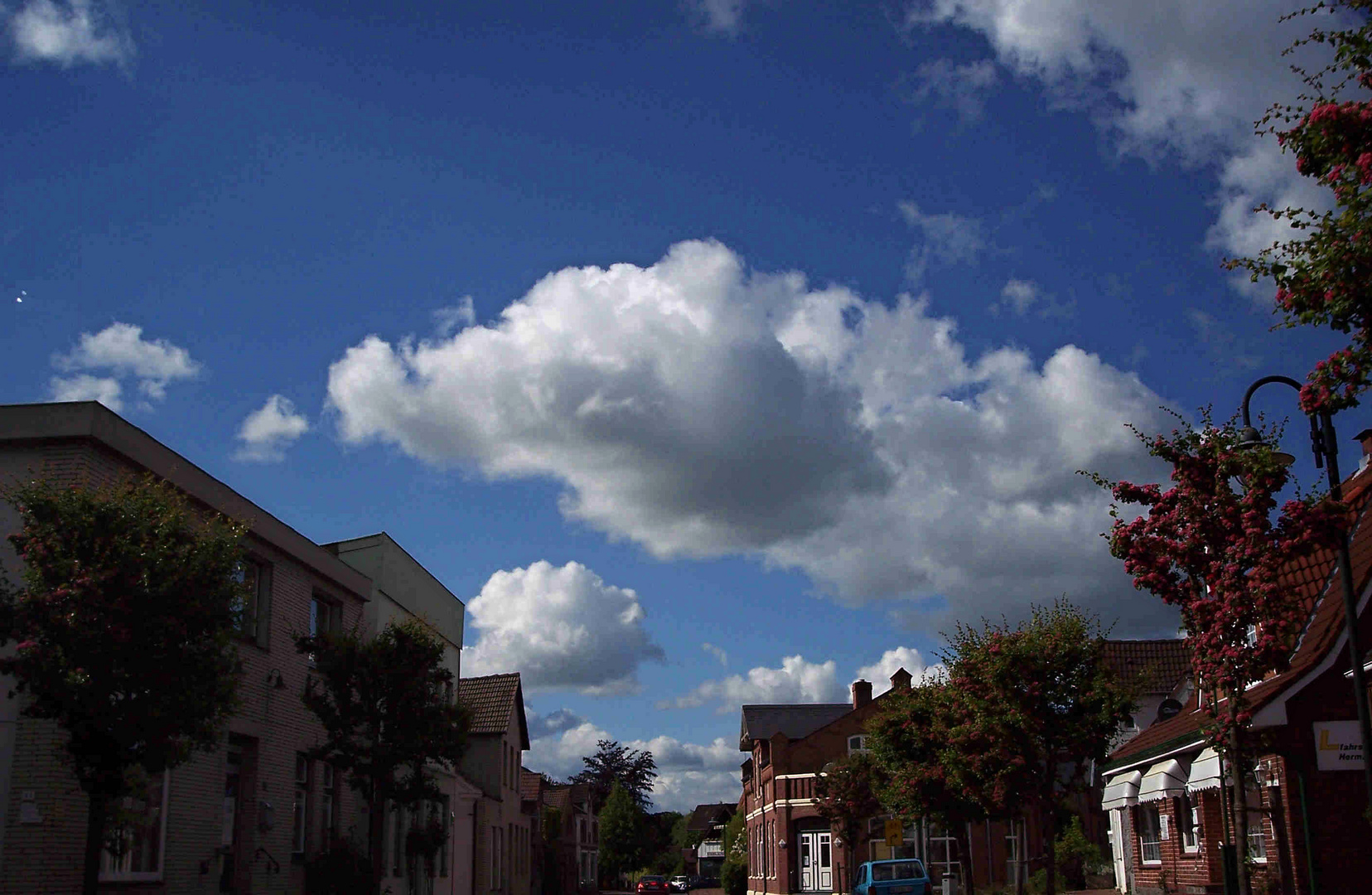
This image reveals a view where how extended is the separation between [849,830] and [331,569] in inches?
1389

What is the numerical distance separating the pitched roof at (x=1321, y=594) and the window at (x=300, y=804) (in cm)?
1649

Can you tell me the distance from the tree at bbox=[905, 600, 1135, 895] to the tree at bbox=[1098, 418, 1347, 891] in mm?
7862

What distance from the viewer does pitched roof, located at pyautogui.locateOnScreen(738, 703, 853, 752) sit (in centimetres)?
7812

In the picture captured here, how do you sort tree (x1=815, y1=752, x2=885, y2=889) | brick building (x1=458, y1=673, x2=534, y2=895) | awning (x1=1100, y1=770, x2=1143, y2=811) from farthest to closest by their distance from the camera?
tree (x1=815, y1=752, x2=885, y2=889) < brick building (x1=458, y1=673, x2=534, y2=895) < awning (x1=1100, y1=770, x2=1143, y2=811)

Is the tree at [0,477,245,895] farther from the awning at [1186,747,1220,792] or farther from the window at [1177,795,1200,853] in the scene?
the window at [1177,795,1200,853]

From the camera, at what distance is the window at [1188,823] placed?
25.0 metres

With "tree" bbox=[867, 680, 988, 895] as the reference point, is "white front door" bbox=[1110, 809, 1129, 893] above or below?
below

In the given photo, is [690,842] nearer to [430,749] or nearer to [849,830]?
[849,830]

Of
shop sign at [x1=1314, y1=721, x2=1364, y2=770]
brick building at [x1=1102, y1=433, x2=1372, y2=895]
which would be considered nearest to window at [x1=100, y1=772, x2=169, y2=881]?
brick building at [x1=1102, y1=433, x2=1372, y2=895]

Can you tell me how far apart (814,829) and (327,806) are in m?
43.1

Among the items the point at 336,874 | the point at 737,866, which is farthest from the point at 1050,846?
the point at 737,866

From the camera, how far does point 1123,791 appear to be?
27.7m

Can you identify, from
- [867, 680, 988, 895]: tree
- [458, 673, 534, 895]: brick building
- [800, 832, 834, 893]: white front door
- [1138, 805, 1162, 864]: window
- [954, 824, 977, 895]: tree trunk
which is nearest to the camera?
[1138, 805, 1162, 864]: window

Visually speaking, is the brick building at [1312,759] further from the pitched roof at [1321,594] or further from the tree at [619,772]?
the tree at [619,772]
